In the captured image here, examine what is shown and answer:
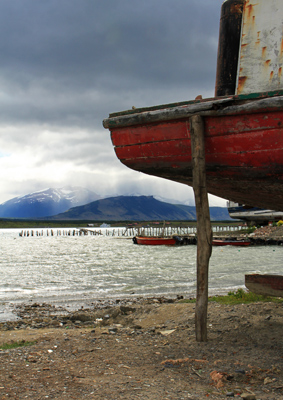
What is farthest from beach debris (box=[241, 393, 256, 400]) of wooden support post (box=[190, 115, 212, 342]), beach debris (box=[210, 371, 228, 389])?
wooden support post (box=[190, 115, 212, 342])

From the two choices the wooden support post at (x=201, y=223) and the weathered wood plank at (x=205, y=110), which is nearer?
the weathered wood plank at (x=205, y=110)

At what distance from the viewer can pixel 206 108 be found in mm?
5945

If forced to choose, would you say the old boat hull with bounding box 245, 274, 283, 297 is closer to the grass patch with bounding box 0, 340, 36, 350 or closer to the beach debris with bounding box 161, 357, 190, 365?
the beach debris with bounding box 161, 357, 190, 365

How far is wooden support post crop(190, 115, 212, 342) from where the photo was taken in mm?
5992

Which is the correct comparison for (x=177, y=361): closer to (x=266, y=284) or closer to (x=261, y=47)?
(x=266, y=284)

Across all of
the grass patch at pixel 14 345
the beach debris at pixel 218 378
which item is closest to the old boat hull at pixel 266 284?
the beach debris at pixel 218 378

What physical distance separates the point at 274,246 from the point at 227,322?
142 ft

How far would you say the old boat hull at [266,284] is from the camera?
8070 millimetres

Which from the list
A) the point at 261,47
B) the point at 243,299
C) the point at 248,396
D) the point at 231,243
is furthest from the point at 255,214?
the point at 248,396

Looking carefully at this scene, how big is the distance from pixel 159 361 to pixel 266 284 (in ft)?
12.8

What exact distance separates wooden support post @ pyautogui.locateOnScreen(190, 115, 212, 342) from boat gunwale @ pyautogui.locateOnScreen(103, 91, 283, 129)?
207mm

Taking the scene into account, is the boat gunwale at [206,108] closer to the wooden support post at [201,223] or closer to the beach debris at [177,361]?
the wooden support post at [201,223]

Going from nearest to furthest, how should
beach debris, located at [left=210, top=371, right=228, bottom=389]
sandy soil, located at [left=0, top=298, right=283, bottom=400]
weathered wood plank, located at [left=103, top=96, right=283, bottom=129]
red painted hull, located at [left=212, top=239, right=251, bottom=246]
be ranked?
1. sandy soil, located at [left=0, top=298, right=283, bottom=400]
2. beach debris, located at [left=210, top=371, right=228, bottom=389]
3. weathered wood plank, located at [left=103, top=96, right=283, bottom=129]
4. red painted hull, located at [left=212, top=239, right=251, bottom=246]

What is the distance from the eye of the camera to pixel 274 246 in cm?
4734
